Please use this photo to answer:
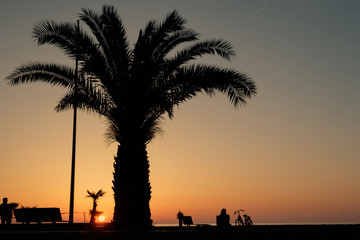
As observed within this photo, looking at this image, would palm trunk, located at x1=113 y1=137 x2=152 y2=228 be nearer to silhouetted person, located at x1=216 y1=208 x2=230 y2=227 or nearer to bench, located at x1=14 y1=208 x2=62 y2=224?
silhouetted person, located at x1=216 y1=208 x2=230 y2=227

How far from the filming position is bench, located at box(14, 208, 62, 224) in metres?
22.3

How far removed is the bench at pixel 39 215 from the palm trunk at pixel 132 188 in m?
5.47

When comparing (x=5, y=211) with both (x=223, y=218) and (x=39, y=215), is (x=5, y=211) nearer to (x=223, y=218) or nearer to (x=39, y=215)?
(x=39, y=215)

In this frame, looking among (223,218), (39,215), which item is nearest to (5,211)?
(39,215)

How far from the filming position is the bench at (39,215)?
2230 centimetres

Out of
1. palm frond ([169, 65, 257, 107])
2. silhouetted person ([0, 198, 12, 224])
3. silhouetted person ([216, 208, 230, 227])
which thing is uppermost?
palm frond ([169, 65, 257, 107])

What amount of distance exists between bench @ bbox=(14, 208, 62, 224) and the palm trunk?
5.47 metres

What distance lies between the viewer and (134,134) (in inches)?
710

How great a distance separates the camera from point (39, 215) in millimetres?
22422

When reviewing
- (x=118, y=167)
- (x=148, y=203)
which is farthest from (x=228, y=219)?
(x=118, y=167)

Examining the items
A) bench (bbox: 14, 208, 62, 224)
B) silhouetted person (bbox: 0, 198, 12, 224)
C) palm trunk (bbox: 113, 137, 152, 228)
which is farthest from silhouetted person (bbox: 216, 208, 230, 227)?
silhouetted person (bbox: 0, 198, 12, 224)

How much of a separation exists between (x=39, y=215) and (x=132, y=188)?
21.8 feet

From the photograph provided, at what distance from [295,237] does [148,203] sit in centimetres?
917

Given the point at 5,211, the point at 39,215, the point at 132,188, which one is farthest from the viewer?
the point at 39,215
